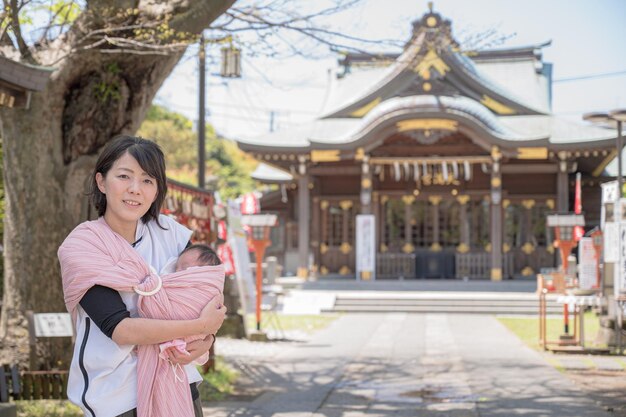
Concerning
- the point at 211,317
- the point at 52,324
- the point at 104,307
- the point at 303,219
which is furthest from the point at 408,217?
the point at 104,307

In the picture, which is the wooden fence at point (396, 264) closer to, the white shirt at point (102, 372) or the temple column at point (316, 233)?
the temple column at point (316, 233)

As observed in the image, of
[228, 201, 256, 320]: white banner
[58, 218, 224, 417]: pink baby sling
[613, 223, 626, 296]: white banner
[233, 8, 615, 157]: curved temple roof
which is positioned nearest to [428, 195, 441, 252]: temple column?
[233, 8, 615, 157]: curved temple roof

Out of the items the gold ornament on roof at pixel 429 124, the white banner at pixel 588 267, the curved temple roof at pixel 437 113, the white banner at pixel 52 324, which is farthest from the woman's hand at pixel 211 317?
the gold ornament on roof at pixel 429 124

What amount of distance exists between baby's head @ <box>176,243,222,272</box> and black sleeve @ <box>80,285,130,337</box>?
257mm

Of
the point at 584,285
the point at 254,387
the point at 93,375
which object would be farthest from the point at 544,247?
the point at 93,375

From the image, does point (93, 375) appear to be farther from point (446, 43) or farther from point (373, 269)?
point (373, 269)

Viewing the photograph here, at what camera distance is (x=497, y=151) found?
23766 millimetres

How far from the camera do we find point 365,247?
24.1m

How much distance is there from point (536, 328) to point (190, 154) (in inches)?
1036

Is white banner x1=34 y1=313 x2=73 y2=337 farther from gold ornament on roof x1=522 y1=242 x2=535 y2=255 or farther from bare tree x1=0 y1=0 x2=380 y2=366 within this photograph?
gold ornament on roof x1=522 y1=242 x2=535 y2=255

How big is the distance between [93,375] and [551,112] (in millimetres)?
25623

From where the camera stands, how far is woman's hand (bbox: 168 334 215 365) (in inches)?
117

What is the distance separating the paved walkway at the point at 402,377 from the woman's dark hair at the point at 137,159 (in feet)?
14.9

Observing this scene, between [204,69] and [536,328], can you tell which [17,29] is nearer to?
[204,69]
